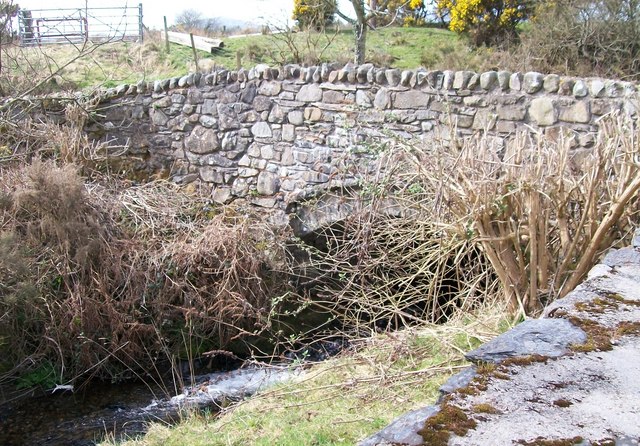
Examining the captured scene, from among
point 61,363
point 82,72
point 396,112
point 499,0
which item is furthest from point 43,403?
point 499,0

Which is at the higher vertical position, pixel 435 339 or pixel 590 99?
pixel 590 99

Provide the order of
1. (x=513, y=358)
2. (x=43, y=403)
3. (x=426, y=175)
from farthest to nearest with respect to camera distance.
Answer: (x=43, y=403), (x=426, y=175), (x=513, y=358)

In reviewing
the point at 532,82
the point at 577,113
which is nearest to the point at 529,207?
the point at 577,113

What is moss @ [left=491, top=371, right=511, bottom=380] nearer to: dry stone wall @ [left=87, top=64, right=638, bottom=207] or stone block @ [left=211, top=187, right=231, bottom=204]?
dry stone wall @ [left=87, top=64, right=638, bottom=207]

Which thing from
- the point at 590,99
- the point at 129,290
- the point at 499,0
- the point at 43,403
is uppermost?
the point at 499,0

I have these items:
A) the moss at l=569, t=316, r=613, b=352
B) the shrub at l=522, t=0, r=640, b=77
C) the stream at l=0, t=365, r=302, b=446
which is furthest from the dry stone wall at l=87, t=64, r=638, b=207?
the shrub at l=522, t=0, r=640, b=77

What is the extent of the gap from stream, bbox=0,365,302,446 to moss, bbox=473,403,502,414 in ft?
14.0

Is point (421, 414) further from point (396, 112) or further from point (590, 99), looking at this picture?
point (396, 112)

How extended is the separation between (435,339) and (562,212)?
4.37 ft

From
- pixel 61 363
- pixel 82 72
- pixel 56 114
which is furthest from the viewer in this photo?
pixel 82 72

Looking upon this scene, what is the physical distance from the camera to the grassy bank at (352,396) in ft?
13.2

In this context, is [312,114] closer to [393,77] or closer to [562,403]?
[393,77]

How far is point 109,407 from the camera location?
699 cm

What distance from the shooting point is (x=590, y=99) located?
6430 mm
